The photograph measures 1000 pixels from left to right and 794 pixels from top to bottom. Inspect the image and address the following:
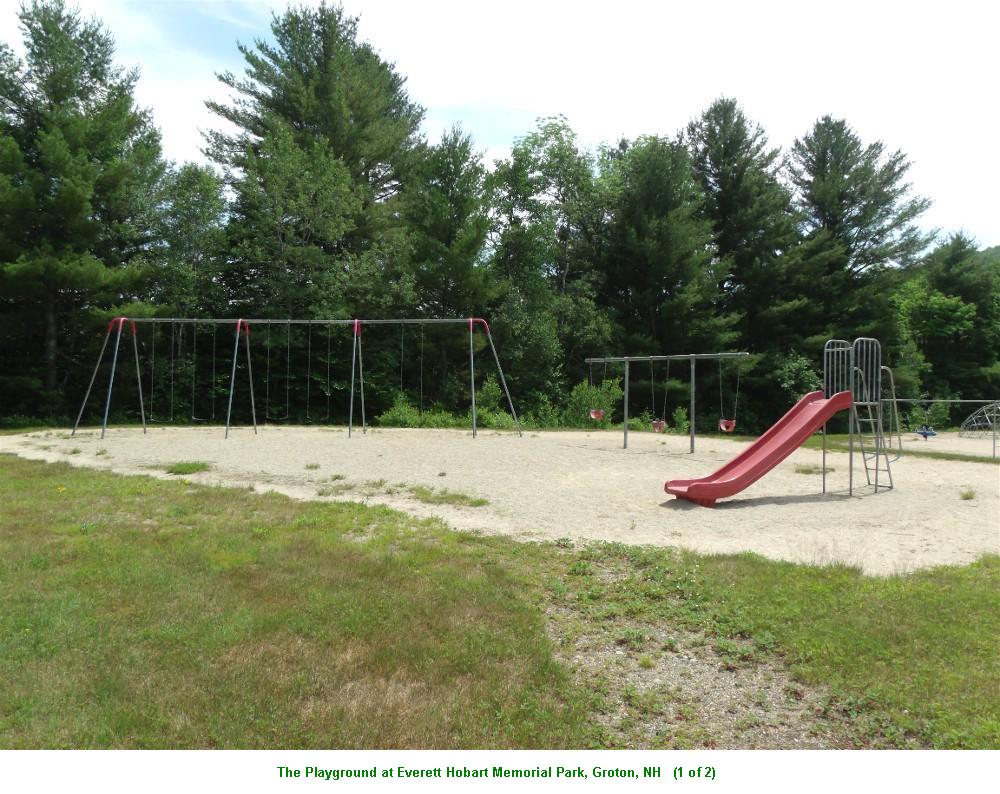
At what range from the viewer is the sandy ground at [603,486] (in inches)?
259

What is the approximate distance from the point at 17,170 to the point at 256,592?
20.5 meters

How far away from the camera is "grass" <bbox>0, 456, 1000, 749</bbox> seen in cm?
301

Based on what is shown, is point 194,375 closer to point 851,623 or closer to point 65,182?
point 65,182

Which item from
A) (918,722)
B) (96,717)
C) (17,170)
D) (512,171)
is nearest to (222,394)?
(17,170)

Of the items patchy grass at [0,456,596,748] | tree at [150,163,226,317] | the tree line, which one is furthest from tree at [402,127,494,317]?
patchy grass at [0,456,596,748]

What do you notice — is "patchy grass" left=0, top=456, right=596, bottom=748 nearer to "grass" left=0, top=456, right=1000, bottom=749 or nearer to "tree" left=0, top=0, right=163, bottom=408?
"grass" left=0, top=456, right=1000, bottom=749

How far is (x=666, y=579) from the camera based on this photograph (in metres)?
5.03

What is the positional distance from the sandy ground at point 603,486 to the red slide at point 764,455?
21cm

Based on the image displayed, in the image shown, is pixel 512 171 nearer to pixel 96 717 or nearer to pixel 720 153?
pixel 720 153

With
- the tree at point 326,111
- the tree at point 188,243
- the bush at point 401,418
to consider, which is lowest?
the bush at point 401,418

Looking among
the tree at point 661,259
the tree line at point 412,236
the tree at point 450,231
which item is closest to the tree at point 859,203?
the tree line at point 412,236

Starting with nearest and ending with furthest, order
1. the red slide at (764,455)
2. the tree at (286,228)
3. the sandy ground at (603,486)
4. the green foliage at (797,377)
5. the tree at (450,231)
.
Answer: the sandy ground at (603,486), the red slide at (764,455), the tree at (286,228), the tree at (450,231), the green foliage at (797,377)

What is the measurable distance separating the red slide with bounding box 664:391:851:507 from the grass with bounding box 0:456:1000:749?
2856 millimetres

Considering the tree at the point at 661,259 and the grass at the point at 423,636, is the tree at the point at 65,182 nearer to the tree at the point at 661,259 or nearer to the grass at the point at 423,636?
the grass at the point at 423,636
